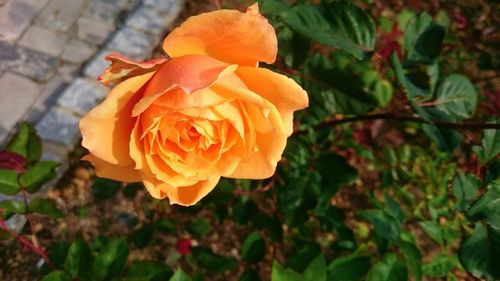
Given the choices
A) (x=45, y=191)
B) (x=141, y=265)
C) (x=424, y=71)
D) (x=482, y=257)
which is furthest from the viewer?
(x=45, y=191)

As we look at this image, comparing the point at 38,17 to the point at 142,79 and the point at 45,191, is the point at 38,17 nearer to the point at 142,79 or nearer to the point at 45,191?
the point at 45,191

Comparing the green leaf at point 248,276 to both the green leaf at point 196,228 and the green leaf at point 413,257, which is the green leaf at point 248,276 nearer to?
the green leaf at point 196,228

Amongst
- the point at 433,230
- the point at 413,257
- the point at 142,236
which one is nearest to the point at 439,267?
the point at 433,230

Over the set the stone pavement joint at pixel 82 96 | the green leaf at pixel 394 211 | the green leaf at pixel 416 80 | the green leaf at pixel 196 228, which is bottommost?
the stone pavement joint at pixel 82 96

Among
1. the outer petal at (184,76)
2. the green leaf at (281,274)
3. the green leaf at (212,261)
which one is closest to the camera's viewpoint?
the outer petal at (184,76)

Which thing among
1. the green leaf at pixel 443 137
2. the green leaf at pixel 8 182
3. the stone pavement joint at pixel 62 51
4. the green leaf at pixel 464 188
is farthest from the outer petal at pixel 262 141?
the stone pavement joint at pixel 62 51

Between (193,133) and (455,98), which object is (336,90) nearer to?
(455,98)

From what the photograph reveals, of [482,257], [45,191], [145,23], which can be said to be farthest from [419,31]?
[145,23]
